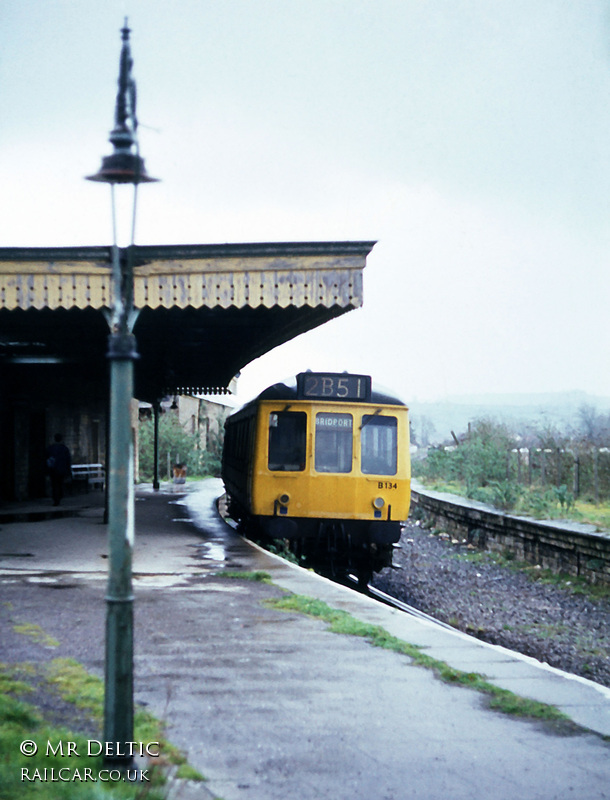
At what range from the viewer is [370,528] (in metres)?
11.8

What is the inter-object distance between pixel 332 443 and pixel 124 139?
832 cm

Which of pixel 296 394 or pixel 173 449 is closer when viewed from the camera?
pixel 296 394

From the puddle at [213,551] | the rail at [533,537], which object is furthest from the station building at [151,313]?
the rail at [533,537]

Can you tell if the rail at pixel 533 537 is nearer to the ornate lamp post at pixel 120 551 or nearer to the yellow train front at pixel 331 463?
the yellow train front at pixel 331 463

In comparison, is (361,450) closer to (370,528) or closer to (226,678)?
(370,528)

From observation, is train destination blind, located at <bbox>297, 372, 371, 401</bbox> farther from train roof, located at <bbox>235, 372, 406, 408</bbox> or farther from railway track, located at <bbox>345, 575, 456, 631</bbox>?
railway track, located at <bbox>345, 575, 456, 631</bbox>

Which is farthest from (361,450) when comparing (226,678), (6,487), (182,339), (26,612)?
(6,487)

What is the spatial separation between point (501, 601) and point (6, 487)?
39.3 feet

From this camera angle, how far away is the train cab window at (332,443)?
11.8 m

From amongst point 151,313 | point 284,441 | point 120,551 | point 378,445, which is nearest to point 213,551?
point 284,441

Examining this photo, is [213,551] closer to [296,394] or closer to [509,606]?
[296,394]

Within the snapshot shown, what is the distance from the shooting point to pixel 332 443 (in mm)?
11805

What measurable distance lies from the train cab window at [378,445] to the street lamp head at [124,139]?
8.35m

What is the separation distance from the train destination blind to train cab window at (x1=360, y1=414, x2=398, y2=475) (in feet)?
1.32
